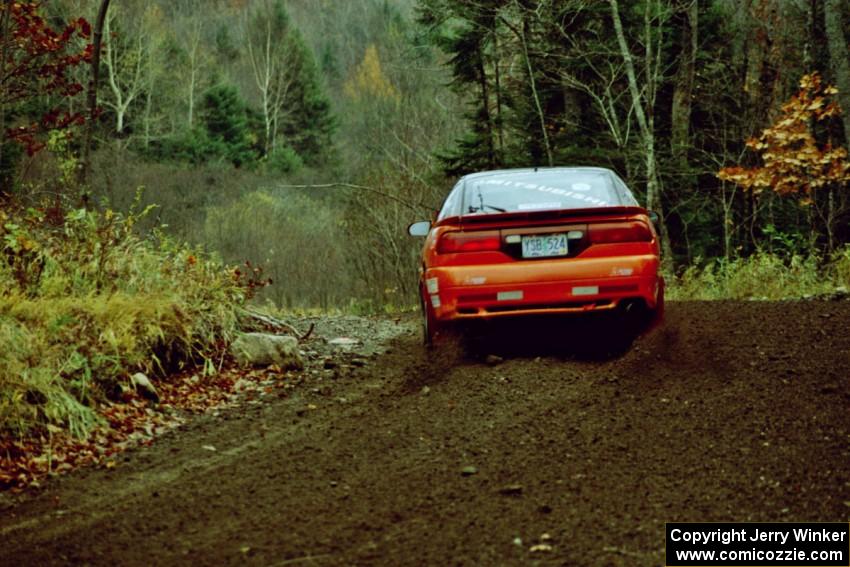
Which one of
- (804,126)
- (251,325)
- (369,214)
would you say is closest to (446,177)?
(369,214)

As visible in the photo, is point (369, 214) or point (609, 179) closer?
point (609, 179)

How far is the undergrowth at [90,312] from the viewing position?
224 inches

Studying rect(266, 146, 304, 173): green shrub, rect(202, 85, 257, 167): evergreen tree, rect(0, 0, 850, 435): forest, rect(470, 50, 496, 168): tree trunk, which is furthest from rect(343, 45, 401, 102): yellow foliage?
rect(470, 50, 496, 168): tree trunk

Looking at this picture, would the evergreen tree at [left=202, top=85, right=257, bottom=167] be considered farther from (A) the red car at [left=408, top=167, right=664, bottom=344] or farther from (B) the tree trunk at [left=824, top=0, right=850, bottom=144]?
(A) the red car at [left=408, top=167, right=664, bottom=344]

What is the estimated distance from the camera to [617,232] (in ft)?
21.8

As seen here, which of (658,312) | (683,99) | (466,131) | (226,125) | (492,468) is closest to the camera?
(492,468)

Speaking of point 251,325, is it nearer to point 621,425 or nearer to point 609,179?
Result: point 609,179

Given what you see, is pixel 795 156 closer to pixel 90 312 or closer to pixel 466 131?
pixel 90 312

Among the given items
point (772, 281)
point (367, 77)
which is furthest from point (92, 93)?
point (367, 77)

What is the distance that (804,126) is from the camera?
14.6 m

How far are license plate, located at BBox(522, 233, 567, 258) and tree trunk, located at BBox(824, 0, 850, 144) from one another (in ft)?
29.5

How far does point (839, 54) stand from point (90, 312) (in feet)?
38.6

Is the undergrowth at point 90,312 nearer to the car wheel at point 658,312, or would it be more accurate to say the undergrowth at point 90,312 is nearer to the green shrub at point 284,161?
the car wheel at point 658,312

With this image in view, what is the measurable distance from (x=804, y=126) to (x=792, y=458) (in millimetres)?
11895
